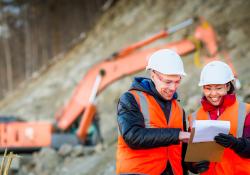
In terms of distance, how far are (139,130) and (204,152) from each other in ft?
1.63

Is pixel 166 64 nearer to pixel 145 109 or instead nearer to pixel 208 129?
pixel 145 109

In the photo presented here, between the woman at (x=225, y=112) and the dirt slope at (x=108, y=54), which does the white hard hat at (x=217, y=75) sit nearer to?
the woman at (x=225, y=112)

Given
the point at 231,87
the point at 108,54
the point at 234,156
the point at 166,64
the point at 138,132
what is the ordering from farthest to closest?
the point at 108,54
the point at 231,87
the point at 234,156
the point at 166,64
the point at 138,132

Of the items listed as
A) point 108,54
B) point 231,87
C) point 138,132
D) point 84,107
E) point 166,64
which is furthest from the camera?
point 108,54

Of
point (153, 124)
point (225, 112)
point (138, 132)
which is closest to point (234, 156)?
point (225, 112)

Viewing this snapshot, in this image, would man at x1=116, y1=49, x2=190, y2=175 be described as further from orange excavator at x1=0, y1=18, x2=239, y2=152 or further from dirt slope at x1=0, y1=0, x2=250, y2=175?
orange excavator at x1=0, y1=18, x2=239, y2=152

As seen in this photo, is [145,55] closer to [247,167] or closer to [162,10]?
[162,10]

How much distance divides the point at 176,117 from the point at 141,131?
1.09ft

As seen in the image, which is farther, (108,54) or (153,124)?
(108,54)

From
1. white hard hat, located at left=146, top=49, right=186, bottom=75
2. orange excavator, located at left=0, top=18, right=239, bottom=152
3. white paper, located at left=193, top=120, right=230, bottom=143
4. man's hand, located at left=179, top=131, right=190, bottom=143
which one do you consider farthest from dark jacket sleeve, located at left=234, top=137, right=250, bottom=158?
orange excavator, located at left=0, top=18, right=239, bottom=152

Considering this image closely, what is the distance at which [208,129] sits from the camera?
3498 mm

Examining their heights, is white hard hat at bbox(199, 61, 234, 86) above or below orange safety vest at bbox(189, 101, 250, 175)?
above

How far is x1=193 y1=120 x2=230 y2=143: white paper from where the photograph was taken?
3.46 metres

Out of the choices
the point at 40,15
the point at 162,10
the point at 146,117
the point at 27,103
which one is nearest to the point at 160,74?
the point at 146,117
